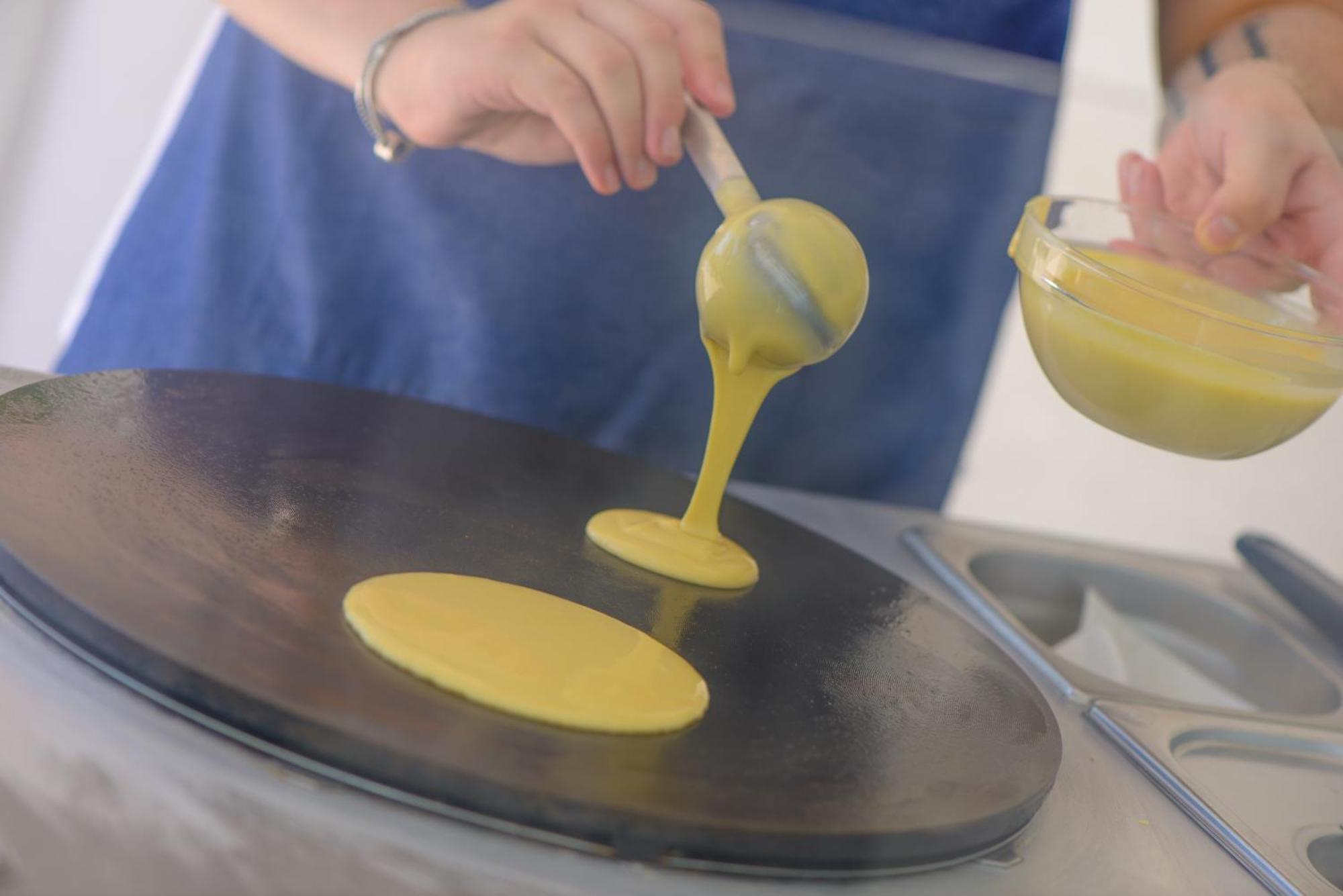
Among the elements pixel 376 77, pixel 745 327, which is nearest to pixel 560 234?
pixel 376 77

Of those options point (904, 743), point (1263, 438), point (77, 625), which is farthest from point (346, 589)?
point (1263, 438)

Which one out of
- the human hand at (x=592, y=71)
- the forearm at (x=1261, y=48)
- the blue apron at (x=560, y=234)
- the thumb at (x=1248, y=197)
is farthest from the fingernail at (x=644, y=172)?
the forearm at (x=1261, y=48)

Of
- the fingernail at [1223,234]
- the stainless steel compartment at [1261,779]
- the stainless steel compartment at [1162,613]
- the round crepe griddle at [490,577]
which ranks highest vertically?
the fingernail at [1223,234]

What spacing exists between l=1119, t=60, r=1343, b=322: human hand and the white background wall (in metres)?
0.10

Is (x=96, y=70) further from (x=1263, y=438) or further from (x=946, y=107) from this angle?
(x=1263, y=438)

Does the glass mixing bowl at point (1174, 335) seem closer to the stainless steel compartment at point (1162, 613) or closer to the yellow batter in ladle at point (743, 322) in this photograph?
the yellow batter in ladle at point (743, 322)

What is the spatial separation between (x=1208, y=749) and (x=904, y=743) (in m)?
0.32

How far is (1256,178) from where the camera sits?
94cm

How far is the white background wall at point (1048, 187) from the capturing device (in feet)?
4.00

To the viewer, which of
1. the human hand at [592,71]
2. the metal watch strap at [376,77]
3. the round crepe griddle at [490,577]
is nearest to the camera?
the round crepe griddle at [490,577]

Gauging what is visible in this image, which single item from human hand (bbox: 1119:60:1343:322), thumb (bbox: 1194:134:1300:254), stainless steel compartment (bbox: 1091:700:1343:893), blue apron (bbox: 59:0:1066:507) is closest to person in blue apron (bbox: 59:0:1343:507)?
blue apron (bbox: 59:0:1066:507)

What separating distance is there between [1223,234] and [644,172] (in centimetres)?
44

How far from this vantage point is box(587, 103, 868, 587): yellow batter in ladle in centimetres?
78

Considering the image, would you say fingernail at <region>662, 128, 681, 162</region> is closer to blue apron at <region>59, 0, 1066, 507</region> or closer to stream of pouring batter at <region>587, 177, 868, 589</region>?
stream of pouring batter at <region>587, 177, 868, 589</region>
